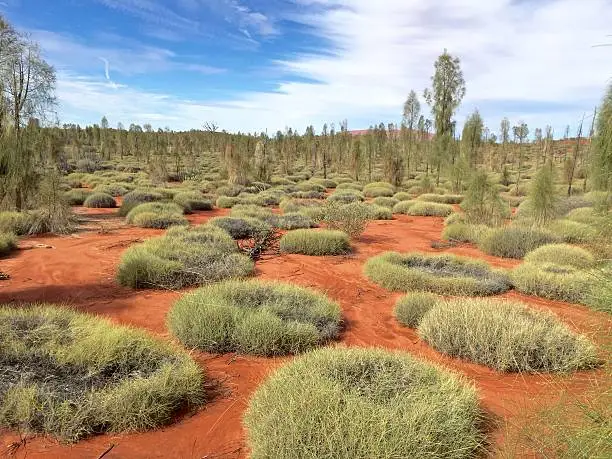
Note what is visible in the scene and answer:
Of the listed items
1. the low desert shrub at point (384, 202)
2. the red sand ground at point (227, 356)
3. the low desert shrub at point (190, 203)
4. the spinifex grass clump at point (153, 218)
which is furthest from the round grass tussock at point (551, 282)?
the low desert shrub at point (190, 203)

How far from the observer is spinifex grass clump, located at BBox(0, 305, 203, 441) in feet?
11.8

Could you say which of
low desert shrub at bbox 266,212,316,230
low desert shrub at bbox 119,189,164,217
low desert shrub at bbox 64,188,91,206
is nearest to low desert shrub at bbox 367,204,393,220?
low desert shrub at bbox 266,212,316,230

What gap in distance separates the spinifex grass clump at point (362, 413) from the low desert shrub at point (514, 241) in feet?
27.4

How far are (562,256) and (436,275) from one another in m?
3.24

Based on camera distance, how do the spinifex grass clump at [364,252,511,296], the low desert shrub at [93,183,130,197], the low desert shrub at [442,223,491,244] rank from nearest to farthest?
1. the spinifex grass clump at [364,252,511,296]
2. the low desert shrub at [442,223,491,244]
3. the low desert shrub at [93,183,130,197]

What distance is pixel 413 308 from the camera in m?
6.66

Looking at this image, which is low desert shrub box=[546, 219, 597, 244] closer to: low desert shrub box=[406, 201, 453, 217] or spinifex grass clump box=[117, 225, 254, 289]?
low desert shrub box=[406, 201, 453, 217]

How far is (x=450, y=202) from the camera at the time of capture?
23.4 metres

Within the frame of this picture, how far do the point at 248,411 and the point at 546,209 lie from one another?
45.7 ft

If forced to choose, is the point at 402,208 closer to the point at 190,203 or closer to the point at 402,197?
the point at 402,197

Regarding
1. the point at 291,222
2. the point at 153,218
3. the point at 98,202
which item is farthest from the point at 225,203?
the point at 291,222

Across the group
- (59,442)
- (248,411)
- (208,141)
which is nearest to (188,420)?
(248,411)

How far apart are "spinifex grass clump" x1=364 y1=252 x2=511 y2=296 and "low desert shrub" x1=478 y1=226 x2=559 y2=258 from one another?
2.23 meters

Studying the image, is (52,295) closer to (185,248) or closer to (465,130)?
(185,248)
